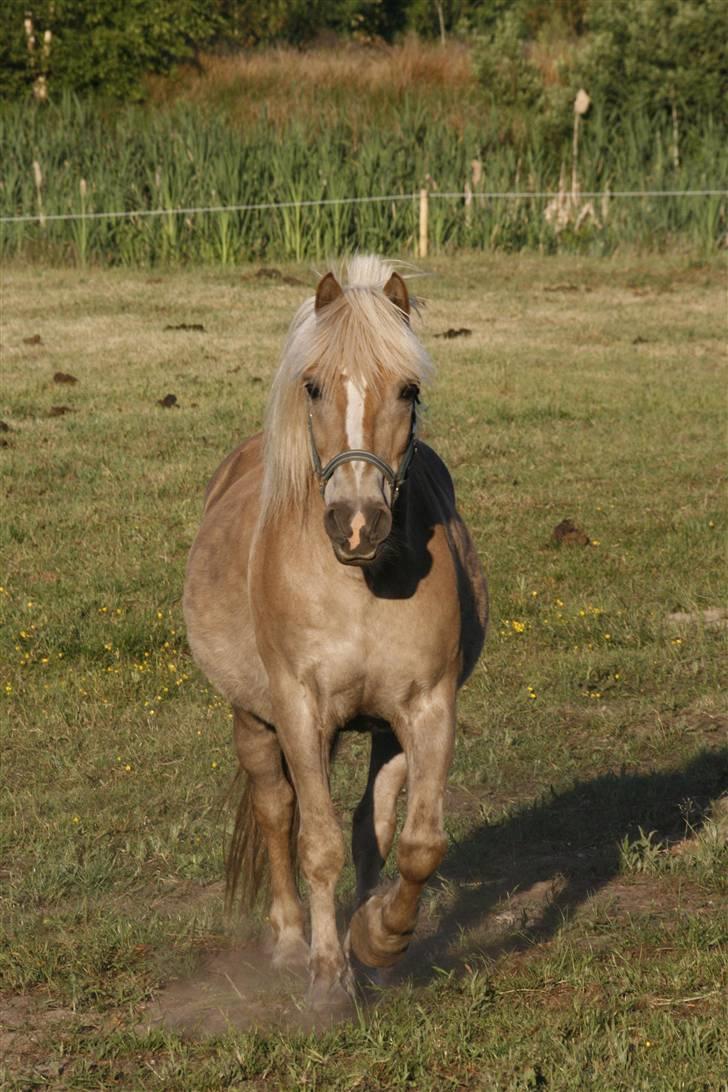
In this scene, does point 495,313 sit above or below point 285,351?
below

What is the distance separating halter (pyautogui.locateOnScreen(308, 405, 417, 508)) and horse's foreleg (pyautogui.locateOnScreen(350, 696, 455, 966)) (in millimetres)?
581

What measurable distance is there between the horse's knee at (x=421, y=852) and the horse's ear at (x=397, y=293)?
4.39 feet

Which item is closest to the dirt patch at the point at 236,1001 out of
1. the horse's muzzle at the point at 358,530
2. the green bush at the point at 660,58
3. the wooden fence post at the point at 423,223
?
the horse's muzzle at the point at 358,530

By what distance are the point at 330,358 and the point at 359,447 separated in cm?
25

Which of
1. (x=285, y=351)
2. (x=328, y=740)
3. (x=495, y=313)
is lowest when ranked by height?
(x=495, y=313)

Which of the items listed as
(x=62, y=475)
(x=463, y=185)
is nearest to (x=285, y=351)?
(x=62, y=475)

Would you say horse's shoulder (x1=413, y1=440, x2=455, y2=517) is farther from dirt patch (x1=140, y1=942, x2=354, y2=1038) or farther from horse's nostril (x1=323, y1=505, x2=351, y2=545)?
dirt patch (x1=140, y1=942, x2=354, y2=1038)

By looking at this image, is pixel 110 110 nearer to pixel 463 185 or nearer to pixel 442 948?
pixel 463 185

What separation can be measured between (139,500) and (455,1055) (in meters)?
7.42

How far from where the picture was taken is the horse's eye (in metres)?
3.98

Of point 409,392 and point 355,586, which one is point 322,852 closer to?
point 355,586

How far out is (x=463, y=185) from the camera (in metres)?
23.7

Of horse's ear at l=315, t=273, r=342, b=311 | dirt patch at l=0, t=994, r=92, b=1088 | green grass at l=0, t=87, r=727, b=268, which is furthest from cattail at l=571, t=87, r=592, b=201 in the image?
dirt patch at l=0, t=994, r=92, b=1088

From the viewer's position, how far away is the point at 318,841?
13.7 ft
